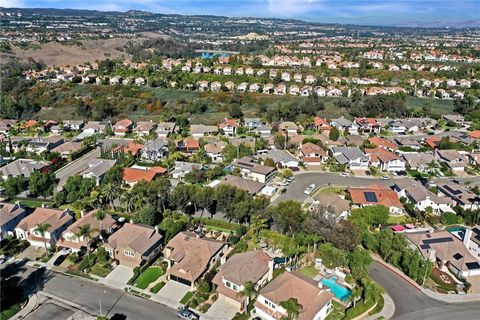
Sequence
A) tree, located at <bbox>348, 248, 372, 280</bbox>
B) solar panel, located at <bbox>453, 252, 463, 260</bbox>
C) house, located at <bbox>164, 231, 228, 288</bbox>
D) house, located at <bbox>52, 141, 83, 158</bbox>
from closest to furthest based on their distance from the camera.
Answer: tree, located at <bbox>348, 248, 372, 280</bbox> < house, located at <bbox>164, 231, 228, 288</bbox> < solar panel, located at <bbox>453, 252, 463, 260</bbox> < house, located at <bbox>52, 141, 83, 158</bbox>

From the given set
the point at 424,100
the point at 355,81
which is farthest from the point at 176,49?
the point at 424,100

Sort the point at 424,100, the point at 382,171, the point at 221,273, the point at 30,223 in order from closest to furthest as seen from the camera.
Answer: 1. the point at 221,273
2. the point at 30,223
3. the point at 382,171
4. the point at 424,100

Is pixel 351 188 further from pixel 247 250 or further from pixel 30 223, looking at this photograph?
pixel 30 223

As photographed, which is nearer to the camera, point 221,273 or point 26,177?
point 221,273

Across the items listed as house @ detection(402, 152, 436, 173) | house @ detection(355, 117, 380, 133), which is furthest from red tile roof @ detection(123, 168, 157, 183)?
house @ detection(355, 117, 380, 133)

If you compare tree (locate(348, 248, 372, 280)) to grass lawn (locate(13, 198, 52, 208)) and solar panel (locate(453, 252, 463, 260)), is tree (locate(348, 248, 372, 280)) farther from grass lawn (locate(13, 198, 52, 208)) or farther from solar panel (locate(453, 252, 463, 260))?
grass lawn (locate(13, 198, 52, 208))

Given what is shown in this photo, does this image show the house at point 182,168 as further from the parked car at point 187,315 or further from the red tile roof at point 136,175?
the parked car at point 187,315

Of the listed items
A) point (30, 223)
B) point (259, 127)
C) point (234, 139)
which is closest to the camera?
Answer: point (30, 223)
